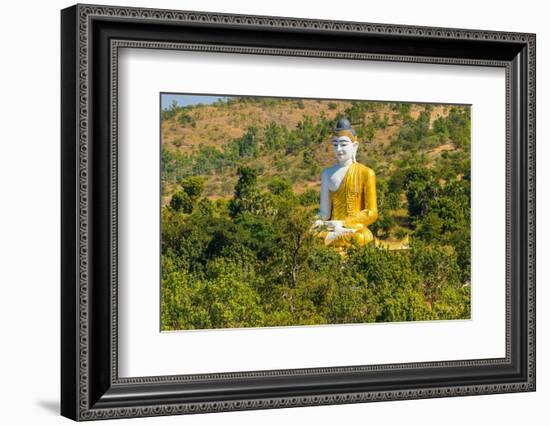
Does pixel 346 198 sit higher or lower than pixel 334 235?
higher

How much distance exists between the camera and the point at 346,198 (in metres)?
6.17

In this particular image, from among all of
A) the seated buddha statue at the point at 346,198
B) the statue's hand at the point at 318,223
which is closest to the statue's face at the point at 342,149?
the seated buddha statue at the point at 346,198

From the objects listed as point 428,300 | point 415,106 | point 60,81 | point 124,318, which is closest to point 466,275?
Result: point 428,300

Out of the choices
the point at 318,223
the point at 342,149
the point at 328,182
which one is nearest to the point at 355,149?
the point at 342,149

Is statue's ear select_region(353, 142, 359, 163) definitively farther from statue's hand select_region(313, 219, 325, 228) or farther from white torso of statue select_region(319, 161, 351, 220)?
statue's hand select_region(313, 219, 325, 228)

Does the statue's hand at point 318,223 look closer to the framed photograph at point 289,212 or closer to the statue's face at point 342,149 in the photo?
the framed photograph at point 289,212

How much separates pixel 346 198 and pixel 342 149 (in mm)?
245

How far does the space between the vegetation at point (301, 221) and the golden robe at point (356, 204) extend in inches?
2.0

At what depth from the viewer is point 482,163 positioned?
645 cm

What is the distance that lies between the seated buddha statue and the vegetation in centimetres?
5

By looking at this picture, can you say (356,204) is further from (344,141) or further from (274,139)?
(274,139)

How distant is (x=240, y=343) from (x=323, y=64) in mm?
1413

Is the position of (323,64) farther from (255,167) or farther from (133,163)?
(133,163)

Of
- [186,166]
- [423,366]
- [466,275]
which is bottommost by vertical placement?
[423,366]
